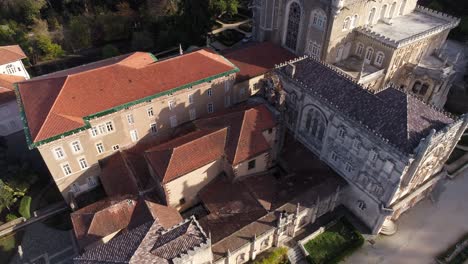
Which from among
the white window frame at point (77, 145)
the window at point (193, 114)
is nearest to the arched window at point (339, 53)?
the window at point (193, 114)

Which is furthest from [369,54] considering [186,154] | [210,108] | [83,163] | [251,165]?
[83,163]

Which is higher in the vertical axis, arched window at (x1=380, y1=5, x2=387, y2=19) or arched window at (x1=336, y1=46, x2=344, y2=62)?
arched window at (x1=380, y1=5, x2=387, y2=19)

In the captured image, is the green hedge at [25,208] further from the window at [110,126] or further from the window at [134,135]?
the window at [134,135]

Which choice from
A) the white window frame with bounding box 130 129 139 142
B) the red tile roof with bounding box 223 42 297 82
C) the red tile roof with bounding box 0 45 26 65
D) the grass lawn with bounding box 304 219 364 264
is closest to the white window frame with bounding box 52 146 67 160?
the white window frame with bounding box 130 129 139 142

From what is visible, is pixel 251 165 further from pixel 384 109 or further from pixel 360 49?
pixel 360 49

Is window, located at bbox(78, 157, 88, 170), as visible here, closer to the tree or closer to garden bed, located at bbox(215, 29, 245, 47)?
the tree

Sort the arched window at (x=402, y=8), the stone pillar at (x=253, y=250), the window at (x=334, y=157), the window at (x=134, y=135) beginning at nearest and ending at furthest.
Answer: the stone pillar at (x=253, y=250), the window at (x=334, y=157), the window at (x=134, y=135), the arched window at (x=402, y=8)

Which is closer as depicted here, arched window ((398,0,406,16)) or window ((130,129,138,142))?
window ((130,129,138,142))
